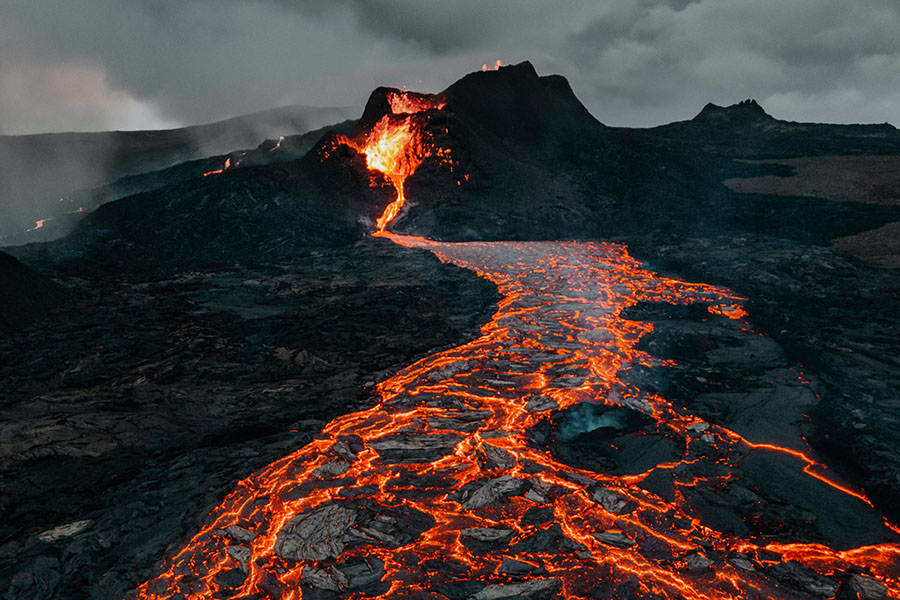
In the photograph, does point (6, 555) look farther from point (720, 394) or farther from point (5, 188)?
point (5, 188)

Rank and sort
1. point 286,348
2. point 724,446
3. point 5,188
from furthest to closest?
point 5,188
point 286,348
point 724,446

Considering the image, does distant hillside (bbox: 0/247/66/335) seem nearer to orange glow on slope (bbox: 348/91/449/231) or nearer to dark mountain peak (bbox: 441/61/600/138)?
orange glow on slope (bbox: 348/91/449/231)

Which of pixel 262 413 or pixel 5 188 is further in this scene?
pixel 5 188

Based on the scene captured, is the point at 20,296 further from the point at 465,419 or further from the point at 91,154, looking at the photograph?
the point at 91,154

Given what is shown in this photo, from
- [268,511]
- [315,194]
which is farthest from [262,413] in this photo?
[315,194]

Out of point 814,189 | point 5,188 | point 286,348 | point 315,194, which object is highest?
point 5,188

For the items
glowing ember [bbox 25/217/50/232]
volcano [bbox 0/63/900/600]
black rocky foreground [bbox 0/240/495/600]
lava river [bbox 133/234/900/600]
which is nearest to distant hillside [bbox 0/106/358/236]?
glowing ember [bbox 25/217/50/232]

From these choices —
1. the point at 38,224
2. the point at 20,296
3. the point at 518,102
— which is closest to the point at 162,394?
the point at 20,296
